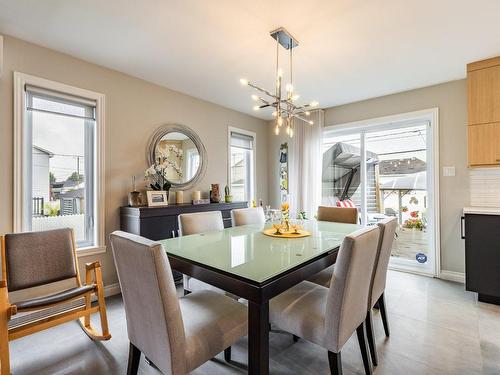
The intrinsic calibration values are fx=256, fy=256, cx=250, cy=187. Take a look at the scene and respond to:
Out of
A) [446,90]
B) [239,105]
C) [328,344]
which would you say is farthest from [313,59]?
[328,344]

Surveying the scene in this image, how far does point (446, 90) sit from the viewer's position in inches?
128

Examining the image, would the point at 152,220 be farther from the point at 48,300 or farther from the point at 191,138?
the point at 191,138

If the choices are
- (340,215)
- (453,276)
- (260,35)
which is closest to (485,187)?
(453,276)

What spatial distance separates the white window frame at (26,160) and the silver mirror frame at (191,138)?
21.6 inches

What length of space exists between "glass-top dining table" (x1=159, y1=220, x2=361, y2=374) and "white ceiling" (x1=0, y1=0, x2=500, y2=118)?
1.72m

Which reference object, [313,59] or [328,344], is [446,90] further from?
[328,344]

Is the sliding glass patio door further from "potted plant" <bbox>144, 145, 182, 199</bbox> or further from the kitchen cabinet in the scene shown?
"potted plant" <bbox>144, 145, 182, 199</bbox>

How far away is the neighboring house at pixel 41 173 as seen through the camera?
2.41 meters

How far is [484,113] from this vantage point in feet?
9.04

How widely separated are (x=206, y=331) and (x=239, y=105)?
3450 mm

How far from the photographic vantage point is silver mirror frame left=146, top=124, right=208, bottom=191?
3.15 m

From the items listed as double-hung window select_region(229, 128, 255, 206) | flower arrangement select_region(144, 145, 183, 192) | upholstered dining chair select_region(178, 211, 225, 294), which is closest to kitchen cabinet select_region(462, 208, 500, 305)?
upholstered dining chair select_region(178, 211, 225, 294)

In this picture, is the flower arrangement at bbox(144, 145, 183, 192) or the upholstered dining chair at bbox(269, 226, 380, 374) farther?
the flower arrangement at bbox(144, 145, 183, 192)

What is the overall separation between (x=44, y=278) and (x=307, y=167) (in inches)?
145
